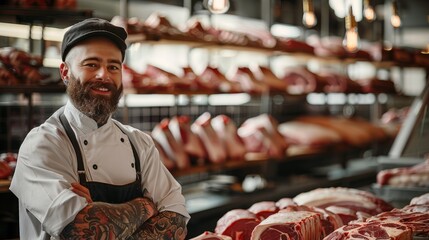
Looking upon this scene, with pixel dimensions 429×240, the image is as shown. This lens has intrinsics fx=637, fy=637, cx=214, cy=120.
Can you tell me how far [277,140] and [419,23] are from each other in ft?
15.8

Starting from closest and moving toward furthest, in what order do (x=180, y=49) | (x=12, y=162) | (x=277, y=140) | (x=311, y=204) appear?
(x=311, y=204)
(x=12, y=162)
(x=277, y=140)
(x=180, y=49)

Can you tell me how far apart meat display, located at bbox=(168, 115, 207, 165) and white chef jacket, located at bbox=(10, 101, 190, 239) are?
2.80m

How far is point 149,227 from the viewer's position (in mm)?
2258

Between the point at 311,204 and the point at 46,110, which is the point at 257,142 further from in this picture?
the point at 311,204

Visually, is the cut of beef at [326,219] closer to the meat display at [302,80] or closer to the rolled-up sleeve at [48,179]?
the rolled-up sleeve at [48,179]

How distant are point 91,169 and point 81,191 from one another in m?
0.15

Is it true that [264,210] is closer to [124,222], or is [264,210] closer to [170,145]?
[124,222]

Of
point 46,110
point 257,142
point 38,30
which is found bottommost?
point 257,142

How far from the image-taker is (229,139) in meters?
5.78

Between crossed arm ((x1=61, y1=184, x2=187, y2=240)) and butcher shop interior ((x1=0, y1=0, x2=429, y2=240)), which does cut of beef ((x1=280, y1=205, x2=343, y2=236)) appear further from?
→ crossed arm ((x1=61, y1=184, x2=187, y2=240))

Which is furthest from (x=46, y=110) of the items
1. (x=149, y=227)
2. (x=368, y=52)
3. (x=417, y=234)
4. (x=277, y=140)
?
(x=368, y=52)

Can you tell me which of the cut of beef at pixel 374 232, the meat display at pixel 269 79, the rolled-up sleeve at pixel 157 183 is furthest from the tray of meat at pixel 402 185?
the meat display at pixel 269 79

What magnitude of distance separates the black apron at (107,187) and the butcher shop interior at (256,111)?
0.97 feet

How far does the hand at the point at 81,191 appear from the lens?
2090 mm
